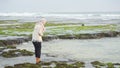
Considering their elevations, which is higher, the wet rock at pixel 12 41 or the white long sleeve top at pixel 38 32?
the white long sleeve top at pixel 38 32

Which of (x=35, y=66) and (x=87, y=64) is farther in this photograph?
(x=87, y=64)

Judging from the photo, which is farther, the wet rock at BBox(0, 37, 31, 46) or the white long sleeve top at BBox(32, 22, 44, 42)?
the wet rock at BBox(0, 37, 31, 46)

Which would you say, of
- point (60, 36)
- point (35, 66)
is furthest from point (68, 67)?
point (60, 36)

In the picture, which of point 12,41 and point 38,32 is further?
point 12,41

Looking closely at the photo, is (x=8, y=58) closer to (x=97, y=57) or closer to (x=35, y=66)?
(x=35, y=66)

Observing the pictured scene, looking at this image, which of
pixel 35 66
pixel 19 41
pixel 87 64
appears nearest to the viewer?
pixel 35 66

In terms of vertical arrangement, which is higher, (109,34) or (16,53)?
(16,53)

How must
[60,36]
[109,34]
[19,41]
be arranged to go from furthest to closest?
[109,34], [60,36], [19,41]

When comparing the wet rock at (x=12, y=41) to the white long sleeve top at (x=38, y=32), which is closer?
the white long sleeve top at (x=38, y=32)

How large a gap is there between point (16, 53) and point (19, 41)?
10.4m

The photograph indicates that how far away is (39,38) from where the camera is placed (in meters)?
18.7

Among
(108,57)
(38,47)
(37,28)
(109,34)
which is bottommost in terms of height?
(109,34)

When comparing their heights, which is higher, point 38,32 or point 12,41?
point 38,32

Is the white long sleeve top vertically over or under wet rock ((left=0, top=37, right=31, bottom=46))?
over
